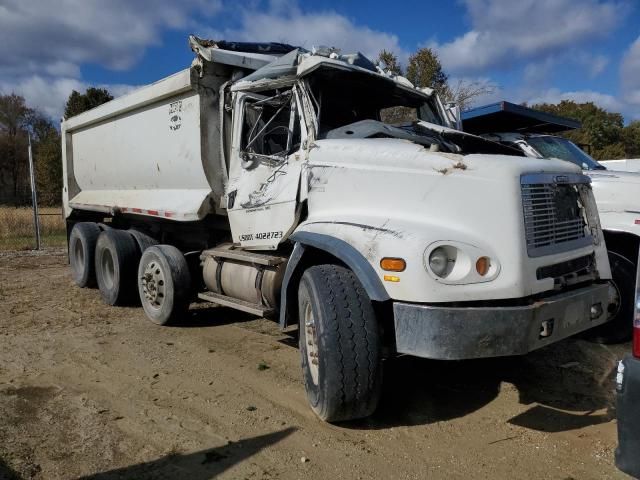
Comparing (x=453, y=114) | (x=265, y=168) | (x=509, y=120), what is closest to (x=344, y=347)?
(x=265, y=168)

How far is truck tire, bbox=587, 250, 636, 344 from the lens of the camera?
5656 millimetres

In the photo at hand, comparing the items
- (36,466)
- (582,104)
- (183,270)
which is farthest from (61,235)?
(582,104)

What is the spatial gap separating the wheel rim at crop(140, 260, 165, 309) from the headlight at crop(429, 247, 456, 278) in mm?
4104

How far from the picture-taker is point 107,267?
27.9 feet

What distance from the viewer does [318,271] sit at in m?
4.06

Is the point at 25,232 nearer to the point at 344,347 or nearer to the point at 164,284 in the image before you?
the point at 164,284

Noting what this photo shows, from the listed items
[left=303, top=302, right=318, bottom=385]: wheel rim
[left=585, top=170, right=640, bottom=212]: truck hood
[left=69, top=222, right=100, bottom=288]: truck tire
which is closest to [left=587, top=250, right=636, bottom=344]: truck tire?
[left=585, top=170, right=640, bottom=212]: truck hood

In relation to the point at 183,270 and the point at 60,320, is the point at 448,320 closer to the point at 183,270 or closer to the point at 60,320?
the point at 183,270

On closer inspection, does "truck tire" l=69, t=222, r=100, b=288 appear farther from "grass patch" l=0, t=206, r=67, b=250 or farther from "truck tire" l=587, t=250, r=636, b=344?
"truck tire" l=587, t=250, r=636, b=344

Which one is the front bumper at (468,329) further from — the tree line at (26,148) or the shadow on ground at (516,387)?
the tree line at (26,148)

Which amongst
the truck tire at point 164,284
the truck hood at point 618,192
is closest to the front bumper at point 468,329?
the truck hood at point 618,192

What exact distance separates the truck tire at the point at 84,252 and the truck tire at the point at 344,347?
6.18 meters

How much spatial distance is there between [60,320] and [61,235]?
1371cm

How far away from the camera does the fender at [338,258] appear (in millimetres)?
3590
